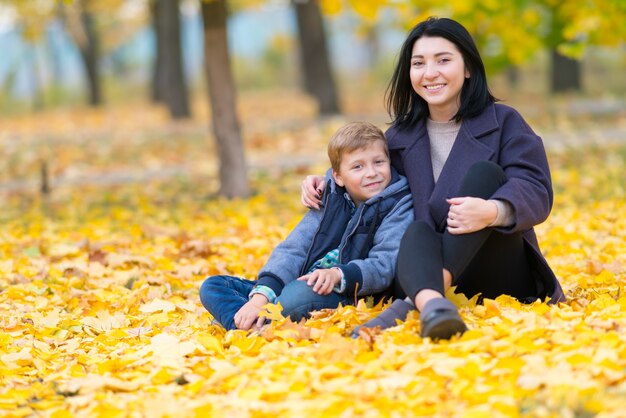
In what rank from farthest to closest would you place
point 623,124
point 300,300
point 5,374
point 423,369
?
point 623,124
point 300,300
point 5,374
point 423,369

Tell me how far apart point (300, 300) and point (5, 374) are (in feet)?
4.02

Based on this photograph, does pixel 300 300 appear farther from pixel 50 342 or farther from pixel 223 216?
pixel 223 216

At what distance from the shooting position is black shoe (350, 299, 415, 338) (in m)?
3.58

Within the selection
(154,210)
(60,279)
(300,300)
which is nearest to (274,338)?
(300,300)

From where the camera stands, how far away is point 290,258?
161 inches

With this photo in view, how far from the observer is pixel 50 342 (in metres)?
4.09

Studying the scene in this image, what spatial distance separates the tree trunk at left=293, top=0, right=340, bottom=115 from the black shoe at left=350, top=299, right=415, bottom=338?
13265mm

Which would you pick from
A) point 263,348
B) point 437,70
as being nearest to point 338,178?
point 437,70

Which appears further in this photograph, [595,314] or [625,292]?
[625,292]

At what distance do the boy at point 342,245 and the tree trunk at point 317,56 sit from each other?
12673 millimetres

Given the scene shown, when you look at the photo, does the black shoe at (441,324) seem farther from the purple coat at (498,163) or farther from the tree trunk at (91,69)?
the tree trunk at (91,69)

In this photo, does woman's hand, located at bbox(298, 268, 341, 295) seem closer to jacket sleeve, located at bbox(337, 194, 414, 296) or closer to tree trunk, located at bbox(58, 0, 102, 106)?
jacket sleeve, located at bbox(337, 194, 414, 296)

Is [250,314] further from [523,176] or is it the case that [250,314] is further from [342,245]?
[523,176]

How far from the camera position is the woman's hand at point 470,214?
3.42 metres
